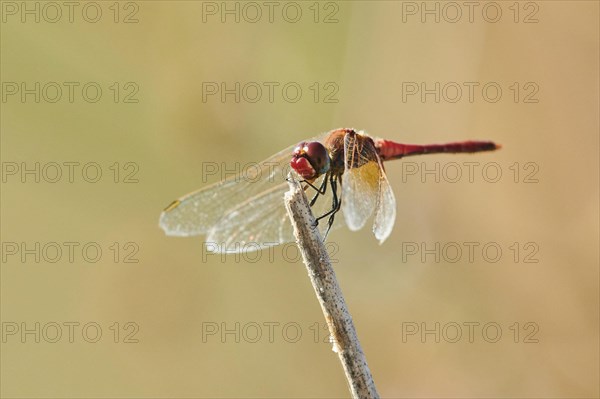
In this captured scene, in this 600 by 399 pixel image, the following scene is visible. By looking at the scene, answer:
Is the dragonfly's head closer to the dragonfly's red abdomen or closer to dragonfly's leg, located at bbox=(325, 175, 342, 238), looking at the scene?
dragonfly's leg, located at bbox=(325, 175, 342, 238)

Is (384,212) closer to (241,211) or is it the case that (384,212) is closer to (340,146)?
(340,146)

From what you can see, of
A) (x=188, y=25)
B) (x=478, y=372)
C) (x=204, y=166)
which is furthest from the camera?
(x=188, y=25)

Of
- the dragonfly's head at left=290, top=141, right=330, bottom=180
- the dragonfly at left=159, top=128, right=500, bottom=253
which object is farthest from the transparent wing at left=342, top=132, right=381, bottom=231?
the dragonfly's head at left=290, top=141, right=330, bottom=180

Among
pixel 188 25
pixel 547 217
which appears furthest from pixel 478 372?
pixel 188 25

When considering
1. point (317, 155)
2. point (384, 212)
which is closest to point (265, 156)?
point (317, 155)

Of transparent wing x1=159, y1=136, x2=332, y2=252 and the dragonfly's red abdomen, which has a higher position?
the dragonfly's red abdomen

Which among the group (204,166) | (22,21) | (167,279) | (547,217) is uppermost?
(22,21)

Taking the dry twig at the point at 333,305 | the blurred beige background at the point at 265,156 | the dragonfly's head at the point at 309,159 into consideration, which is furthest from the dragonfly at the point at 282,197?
the blurred beige background at the point at 265,156

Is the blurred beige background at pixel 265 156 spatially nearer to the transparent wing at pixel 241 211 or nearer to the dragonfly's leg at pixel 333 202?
the transparent wing at pixel 241 211

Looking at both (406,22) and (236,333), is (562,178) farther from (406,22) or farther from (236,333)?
(236,333)
